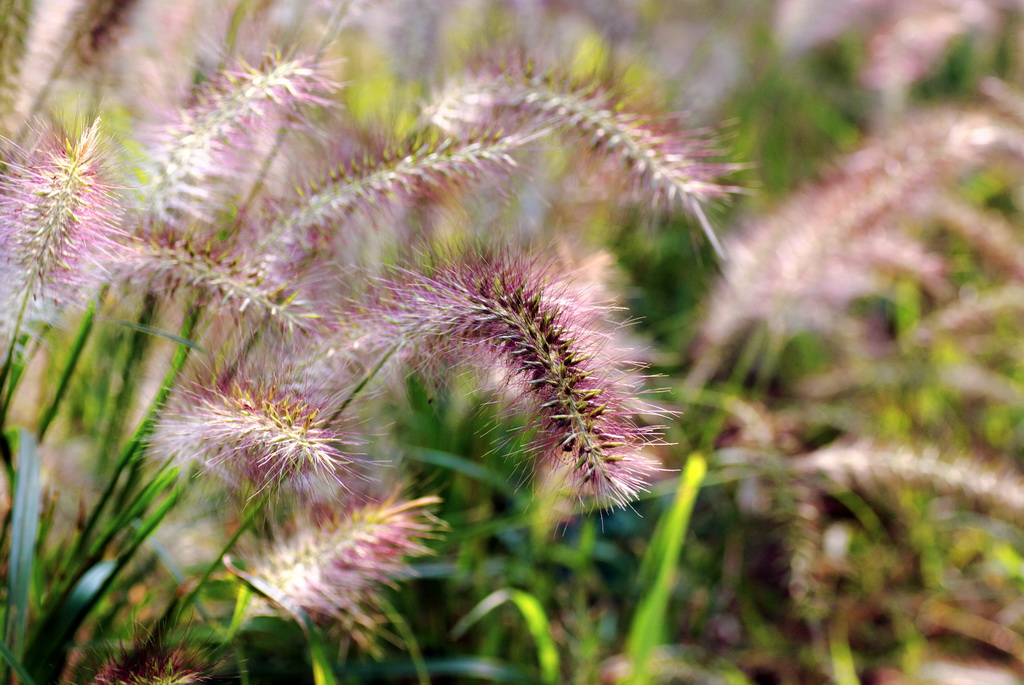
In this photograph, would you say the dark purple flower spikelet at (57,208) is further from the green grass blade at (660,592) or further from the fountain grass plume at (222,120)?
the green grass blade at (660,592)

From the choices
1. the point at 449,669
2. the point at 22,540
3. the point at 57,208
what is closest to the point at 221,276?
the point at 57,208

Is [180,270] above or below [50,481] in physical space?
above

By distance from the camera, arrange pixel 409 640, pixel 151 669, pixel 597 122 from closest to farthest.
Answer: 1. pixel 151 669
2. pixel 597 122
3. pixel 409 640

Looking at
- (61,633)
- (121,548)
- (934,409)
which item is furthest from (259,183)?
(934,409)

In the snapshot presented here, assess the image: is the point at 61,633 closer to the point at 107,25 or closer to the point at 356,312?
the point at 356,312

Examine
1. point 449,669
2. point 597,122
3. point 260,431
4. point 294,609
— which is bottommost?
point 449,669

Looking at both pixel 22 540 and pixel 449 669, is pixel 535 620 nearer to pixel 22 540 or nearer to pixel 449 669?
pixel 449 669

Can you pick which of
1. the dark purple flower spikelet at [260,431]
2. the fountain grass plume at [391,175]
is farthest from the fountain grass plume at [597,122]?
the dark purple flower spikelet at [260,431]
